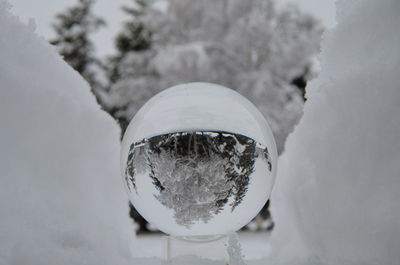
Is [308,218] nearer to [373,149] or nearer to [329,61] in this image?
[373,149]

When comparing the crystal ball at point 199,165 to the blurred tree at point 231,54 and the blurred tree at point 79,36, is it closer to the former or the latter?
the blurred tree at point 231,54

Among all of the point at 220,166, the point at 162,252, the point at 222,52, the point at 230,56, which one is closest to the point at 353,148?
the point at 220,166

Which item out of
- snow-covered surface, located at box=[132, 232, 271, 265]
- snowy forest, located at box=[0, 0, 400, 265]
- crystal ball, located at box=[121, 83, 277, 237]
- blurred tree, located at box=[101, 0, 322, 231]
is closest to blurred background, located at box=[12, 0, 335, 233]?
blurred tree, located at box=[101, 0, 322, 231]

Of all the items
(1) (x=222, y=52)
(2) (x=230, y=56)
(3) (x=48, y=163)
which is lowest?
(3) (x=48, y=163)

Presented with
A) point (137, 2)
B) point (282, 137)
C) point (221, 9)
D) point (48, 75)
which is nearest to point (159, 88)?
point (221, 9)

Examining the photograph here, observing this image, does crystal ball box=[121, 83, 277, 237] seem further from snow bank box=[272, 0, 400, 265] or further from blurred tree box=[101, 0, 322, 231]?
blurred tree box=[101, 0, 322, 231]

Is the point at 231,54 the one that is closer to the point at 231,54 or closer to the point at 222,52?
the point at 231,54
